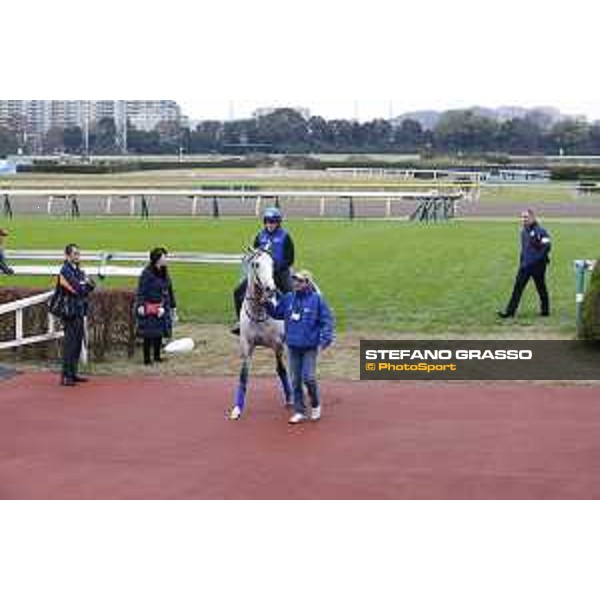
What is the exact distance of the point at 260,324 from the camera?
9.91 metres

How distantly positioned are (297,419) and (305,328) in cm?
85

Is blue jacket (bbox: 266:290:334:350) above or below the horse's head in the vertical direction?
below

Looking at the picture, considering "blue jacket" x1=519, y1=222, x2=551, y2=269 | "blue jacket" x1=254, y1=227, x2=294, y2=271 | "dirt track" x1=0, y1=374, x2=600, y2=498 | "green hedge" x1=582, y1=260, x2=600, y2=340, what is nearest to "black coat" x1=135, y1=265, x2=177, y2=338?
"dirt track" x1=0, y1=374, x2=600, y2=498

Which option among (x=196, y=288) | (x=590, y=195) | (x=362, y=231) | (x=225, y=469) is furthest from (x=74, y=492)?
(x=590, y=195)

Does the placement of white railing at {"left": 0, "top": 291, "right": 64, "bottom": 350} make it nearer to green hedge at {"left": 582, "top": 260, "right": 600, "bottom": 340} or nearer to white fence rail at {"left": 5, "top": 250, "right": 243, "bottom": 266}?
white fence rail at {"left": 5, "top": 250, "right": 243, "bottom": 266}

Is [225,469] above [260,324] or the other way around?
the other way around

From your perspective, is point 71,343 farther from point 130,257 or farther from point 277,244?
point 130,257

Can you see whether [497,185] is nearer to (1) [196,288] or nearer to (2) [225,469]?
(1) [196,288]

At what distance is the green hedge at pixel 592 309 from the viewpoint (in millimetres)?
12766

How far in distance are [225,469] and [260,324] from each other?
206cm

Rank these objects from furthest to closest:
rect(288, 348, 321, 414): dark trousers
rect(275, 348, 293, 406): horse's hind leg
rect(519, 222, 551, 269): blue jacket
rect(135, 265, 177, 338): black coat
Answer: rect(519, 222, 551, 269): blue jacket < rect(135, 265, 177, 338): black coat < rect(275, 348, 293, 406): horse's hind leg < rect(288, 348, 321, 414): dark trousers

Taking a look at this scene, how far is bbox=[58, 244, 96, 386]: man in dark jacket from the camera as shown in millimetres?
11227

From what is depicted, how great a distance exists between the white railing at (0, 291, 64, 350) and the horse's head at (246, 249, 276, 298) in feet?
13.0

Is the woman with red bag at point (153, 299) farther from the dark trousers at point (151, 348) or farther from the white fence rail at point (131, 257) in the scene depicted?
the white fence rail at point (131, 257)
